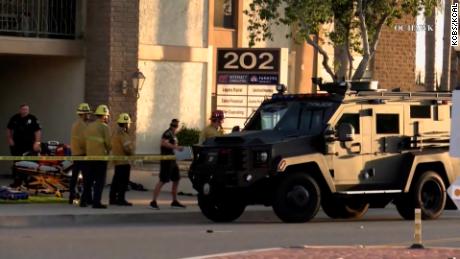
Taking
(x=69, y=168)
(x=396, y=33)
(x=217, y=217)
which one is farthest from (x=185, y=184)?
(x=396, y=33)

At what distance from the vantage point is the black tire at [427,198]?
2003 centimetres

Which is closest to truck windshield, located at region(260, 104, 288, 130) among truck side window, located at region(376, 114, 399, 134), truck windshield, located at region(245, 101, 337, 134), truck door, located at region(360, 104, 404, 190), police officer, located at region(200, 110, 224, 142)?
truck windshield, located at region(245, 101, 337, 134)

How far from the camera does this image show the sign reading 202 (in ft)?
88.2

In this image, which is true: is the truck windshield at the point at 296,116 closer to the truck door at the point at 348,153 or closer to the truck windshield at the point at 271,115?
the truck windshield at the point at 271,115

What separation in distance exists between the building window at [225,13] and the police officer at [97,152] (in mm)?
9972

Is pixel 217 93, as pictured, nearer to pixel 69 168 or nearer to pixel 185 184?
pixel 185 184

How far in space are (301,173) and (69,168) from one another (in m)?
5.20

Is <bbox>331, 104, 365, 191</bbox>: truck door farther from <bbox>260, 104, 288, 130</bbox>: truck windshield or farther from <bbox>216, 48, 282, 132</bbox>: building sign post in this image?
<bbox>216, 48, 282, 132</bbox>: building sign post

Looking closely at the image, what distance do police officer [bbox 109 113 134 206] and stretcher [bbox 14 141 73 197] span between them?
1182 millimetres

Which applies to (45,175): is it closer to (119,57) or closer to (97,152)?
(97,152)

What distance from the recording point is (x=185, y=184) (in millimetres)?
24281

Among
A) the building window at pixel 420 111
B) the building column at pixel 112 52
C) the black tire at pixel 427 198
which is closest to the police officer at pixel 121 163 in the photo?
the black tire at pixel 427 198

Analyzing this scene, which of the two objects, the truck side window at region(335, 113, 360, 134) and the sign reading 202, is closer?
the truck side window at region(335, 113, 360, 134)

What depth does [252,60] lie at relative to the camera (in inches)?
1062
